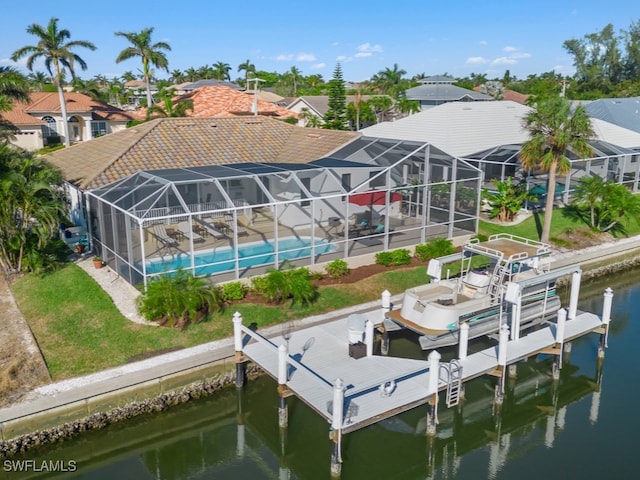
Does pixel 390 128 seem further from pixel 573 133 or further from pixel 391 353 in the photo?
pixel 391 353

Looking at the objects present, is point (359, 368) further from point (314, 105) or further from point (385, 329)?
point (314, 105)

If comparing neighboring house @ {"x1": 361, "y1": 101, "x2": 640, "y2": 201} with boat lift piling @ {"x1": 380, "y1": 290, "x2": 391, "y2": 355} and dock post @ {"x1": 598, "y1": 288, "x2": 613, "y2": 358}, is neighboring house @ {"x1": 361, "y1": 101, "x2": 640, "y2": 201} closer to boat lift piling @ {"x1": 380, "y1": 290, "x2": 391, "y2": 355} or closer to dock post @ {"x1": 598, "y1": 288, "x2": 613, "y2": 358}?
dock post @ {"x1": 598, "y1": 288, "x2": 613, "y2": 358}

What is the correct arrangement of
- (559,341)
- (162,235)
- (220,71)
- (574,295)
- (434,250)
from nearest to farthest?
(559,341) < (574,295) < (162,235) < (434,250) < (220,71)

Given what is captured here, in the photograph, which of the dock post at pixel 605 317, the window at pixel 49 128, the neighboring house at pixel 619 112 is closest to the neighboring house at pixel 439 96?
the neighboring house at pixel 619 112

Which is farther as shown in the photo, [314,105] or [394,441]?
[314,105]

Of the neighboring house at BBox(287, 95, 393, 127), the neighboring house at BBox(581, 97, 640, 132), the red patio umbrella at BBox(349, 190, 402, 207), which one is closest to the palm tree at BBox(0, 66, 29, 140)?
the red patio umbrella at BBox(349, 190, 402, 207)

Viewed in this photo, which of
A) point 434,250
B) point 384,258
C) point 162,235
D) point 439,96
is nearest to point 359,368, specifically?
point 384,258
